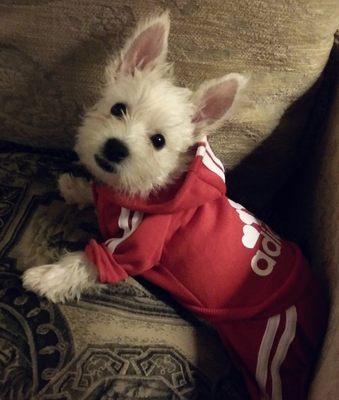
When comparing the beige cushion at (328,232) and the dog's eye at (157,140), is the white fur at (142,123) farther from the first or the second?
the beige cushion at (328,232)

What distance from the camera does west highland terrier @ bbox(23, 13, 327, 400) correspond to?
36.9 inches

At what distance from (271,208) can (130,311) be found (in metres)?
0.64

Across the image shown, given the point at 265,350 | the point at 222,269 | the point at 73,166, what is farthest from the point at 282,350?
the point at 73,166

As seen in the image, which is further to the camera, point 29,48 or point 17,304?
point 29,48

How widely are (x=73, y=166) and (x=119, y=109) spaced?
35cm

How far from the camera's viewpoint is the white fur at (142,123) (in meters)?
0.96

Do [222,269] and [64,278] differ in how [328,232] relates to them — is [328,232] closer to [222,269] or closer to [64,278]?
[222,269]

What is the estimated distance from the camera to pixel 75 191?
114 cm

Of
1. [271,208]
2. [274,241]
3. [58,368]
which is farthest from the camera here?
[271,208]

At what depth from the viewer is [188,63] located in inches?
41.4

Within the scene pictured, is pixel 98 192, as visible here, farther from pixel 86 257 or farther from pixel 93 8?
pixel 93 8

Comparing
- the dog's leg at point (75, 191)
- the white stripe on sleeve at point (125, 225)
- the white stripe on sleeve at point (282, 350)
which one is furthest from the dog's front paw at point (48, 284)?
the white stripe on sleeve at point (282, 350)

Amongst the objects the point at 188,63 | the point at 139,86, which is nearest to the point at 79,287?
the point at 139,86

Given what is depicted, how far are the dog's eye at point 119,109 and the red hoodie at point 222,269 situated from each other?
0.17 m
